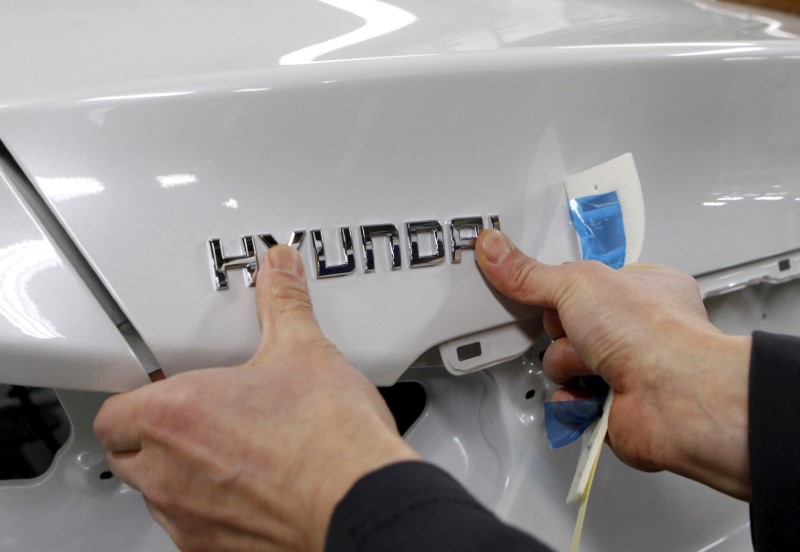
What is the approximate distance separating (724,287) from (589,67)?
354 mm

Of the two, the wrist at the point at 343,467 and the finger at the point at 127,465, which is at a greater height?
the wrist at the point at 343,467

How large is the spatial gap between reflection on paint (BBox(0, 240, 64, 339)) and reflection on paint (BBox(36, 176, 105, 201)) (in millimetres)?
50

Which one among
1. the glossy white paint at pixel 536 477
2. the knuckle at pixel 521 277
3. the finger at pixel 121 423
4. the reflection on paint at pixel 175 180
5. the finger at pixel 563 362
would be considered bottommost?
the glossy white paint at pixel 536 477

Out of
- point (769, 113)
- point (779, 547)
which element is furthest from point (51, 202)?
point (769, 113)

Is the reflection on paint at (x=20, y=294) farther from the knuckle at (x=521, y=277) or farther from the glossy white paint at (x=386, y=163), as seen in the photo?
the knuckle at (x=521, y=277)

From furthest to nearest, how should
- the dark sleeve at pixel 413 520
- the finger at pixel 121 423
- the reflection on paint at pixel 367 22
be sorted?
1. the reflection on paint at pixel 367 22
2. the finger at pixel 121 423
3. the dark sleeve at pixel 413 520

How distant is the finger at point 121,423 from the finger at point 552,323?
43cm

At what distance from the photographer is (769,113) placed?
0.84m

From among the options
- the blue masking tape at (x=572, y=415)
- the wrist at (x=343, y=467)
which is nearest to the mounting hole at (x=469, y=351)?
the blue masking tape at (x=572, y=415)

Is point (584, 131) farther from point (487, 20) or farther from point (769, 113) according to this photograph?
point (769, 113)

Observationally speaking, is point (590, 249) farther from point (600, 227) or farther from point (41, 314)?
point (41, 314)

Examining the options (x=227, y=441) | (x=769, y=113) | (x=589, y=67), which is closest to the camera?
(x=227, y=441)

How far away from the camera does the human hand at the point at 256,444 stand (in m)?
0.47

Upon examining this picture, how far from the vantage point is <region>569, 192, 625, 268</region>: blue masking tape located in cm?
71
